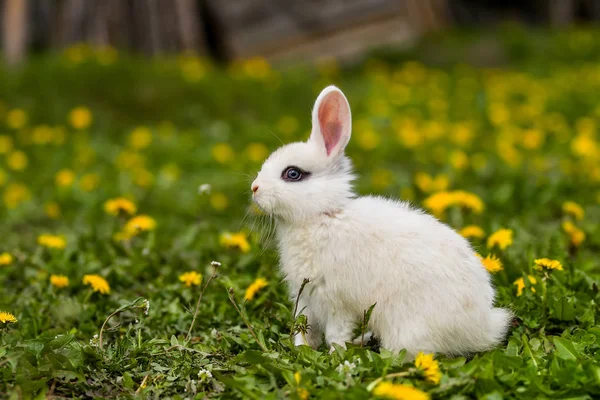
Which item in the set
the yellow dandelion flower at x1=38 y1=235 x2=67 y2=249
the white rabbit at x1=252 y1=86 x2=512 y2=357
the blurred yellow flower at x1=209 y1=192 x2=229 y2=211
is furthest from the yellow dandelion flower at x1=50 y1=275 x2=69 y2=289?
the blurred yellow flower at x1=209 y1=192 x2=229 y2=211

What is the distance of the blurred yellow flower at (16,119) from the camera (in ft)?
28.6

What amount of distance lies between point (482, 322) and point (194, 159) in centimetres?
534

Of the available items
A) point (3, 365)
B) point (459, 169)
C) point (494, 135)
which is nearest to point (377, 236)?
point (3, 365)

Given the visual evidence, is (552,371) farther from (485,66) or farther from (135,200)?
(485,66)

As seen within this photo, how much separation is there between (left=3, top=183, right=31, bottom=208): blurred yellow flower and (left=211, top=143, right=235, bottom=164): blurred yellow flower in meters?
1.85

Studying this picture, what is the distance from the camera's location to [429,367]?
2.77 meters

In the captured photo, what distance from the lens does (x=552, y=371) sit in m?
2.86

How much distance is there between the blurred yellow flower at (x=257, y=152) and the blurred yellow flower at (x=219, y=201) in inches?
44.4

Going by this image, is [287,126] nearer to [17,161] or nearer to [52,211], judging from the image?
[17,161]

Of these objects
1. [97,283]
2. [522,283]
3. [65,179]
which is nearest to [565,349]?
[522,283]

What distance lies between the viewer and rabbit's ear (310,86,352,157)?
3258 mm

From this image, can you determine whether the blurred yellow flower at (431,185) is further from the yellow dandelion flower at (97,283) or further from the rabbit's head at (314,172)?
→ the yellow dandelion flower at (97,283)

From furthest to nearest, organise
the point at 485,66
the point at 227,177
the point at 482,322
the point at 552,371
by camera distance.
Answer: the point at 485,66, the point at 227,177, the point at 482,322, the point at 552,371

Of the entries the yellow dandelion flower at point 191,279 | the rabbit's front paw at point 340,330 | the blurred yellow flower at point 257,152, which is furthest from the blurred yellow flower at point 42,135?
the rabbit's front paw at point 340,330
